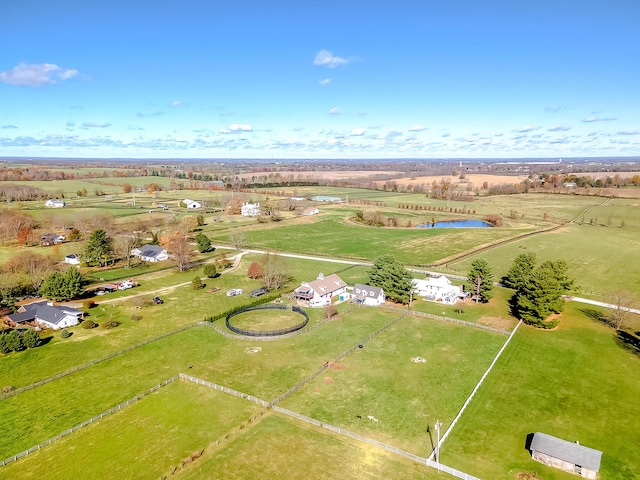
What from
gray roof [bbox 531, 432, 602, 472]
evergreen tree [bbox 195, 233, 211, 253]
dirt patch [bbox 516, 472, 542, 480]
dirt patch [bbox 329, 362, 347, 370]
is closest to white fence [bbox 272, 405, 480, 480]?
dirt patch [bbox 516, 472, 542, 480]

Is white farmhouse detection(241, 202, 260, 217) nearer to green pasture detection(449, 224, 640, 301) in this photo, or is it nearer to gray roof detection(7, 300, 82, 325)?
green pasture detection(449, 224, 640, 301)

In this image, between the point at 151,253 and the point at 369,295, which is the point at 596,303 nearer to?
the point at 369,295

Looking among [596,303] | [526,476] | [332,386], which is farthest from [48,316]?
[596,303]

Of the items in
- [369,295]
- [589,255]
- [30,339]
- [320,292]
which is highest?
[589,255]

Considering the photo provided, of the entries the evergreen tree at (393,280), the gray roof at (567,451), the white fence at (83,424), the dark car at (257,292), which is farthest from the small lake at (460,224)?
Answer: the white fence at (83,424)

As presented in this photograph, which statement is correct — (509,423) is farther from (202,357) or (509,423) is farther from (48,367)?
(48,367)

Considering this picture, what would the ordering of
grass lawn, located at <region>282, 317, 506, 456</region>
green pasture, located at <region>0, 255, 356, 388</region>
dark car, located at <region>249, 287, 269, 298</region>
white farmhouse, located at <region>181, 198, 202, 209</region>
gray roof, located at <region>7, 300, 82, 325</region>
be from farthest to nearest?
white farmhouse, located at <region>181, 198, 202, 209</region>, dark car, located at <region>249, 287, 269, 298</region>, gray roof, located at <region>7, 300, 82, 325</region>, green pasture, located at <region>0, 255, 356, 388</region>, grass lawn, located at <region>282, 317, 506, 456</region>
